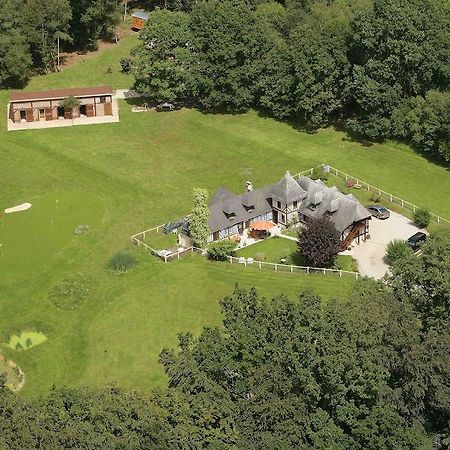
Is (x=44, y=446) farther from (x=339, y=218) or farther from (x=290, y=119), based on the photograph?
(x=290, y=119)

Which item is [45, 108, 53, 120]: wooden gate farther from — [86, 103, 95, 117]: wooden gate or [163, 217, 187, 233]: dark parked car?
[163, 217, 187, 233]: dark parked car

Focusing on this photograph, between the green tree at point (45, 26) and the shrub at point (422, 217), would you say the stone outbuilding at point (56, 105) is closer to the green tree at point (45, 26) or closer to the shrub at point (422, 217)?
the green tree at point (45, 26)

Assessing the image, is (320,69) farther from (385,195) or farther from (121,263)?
(121,263)

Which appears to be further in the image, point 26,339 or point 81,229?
point 81,229

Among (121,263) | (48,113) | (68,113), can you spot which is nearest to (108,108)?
(68,113)

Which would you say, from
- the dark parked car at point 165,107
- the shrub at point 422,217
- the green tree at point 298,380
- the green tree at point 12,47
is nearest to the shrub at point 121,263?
the green tree at point 298,380

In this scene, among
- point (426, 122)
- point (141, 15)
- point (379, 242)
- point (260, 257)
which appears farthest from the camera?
point (141, 15)

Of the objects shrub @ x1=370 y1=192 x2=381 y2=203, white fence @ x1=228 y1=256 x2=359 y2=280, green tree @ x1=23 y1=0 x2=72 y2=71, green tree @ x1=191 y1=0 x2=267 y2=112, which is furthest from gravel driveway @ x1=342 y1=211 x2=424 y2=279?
green tree @ x1=23 y1=0 x2=72 y2=71
